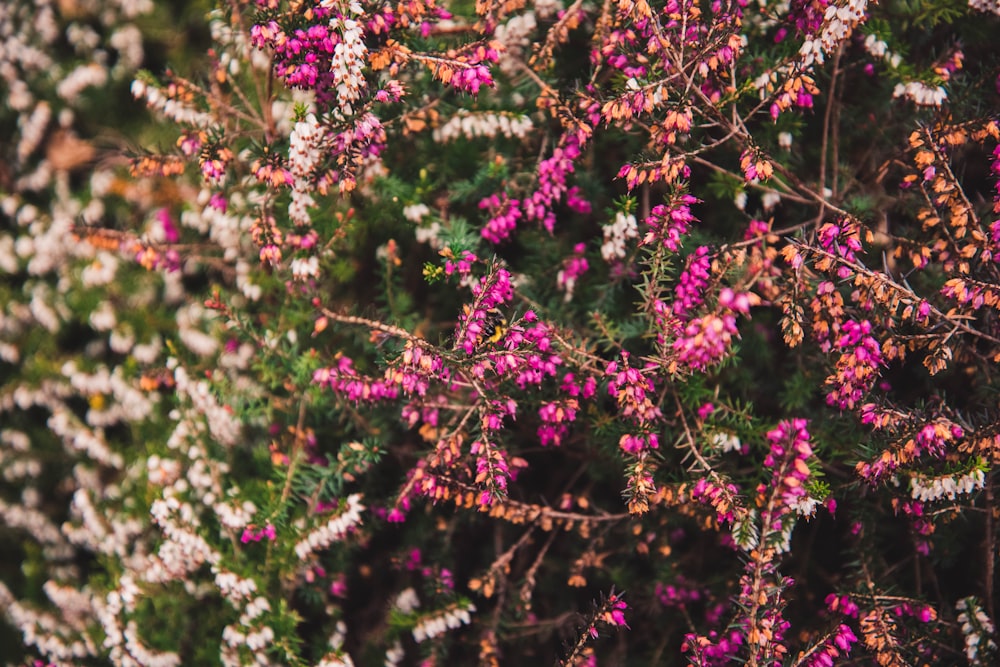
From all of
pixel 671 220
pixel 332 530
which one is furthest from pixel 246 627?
pixel 671 220

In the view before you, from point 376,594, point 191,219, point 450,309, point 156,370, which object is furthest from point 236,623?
point 191,219

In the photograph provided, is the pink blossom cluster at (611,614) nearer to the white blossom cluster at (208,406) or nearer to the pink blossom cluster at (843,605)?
the pink blossom cluster at (843,605)

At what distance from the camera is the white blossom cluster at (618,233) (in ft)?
7.91

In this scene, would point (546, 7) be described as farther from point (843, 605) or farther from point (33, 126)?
point (33, 126)

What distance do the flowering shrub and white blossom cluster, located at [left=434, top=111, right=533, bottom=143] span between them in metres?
0.02

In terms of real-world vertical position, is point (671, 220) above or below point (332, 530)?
above

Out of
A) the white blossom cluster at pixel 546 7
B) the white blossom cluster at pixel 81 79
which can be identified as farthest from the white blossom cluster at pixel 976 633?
the white blossom cluster at pixel 81 79

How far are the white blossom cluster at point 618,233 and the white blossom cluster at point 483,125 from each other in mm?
514

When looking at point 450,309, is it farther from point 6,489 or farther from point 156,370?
point 6,489

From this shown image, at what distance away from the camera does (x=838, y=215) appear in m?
2.36

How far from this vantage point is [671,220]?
7.22 feet

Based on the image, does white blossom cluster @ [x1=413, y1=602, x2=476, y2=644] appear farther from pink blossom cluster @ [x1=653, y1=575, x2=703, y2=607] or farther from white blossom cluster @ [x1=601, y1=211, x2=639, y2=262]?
white blossom cluster @ [x1=601, y1=211, x2=639, y2=262]

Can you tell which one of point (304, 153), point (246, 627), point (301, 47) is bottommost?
point (246, 627)

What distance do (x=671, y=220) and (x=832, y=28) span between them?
725mm
